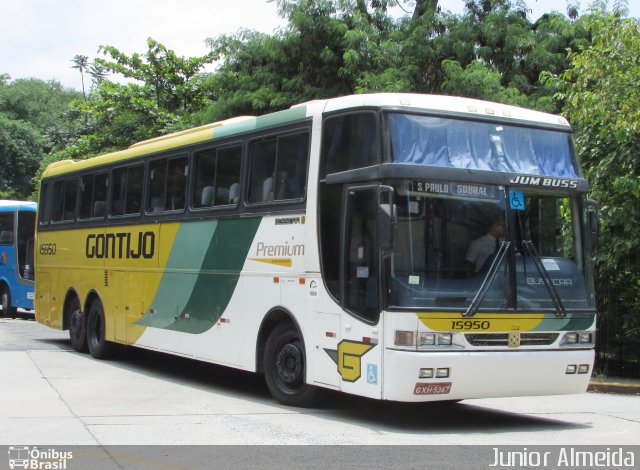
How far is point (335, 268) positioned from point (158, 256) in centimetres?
477

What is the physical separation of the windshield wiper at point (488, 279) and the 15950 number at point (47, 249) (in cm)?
1122

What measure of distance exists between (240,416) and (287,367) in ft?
3.17

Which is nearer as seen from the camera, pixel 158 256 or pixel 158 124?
pixel 158 256

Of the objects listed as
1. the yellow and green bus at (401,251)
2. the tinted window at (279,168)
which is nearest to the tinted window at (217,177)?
the yellow and green bus at (401,251)

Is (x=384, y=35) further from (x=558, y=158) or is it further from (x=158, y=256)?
(x=558, y=158)

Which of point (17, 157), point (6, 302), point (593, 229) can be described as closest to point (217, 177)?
point (593, 229)

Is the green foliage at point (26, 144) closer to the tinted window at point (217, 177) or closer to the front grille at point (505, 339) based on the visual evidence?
the tinted window at point (217, 177)

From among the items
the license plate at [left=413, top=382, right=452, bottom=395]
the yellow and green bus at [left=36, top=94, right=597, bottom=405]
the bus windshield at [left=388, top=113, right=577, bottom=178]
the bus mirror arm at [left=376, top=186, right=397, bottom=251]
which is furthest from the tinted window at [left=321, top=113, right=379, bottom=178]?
the license plate at [left=413, top=382, right=452, bottom=395]

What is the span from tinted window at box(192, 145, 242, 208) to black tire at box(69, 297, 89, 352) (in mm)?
5101

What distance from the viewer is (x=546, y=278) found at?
939cm

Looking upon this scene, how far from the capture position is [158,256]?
44.3 feet

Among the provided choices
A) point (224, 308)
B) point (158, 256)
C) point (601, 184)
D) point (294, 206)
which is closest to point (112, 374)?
point (158, 256)

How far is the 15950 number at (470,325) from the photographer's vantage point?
345 inches

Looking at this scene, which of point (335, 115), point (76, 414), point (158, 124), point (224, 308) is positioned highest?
point (158, 124)
